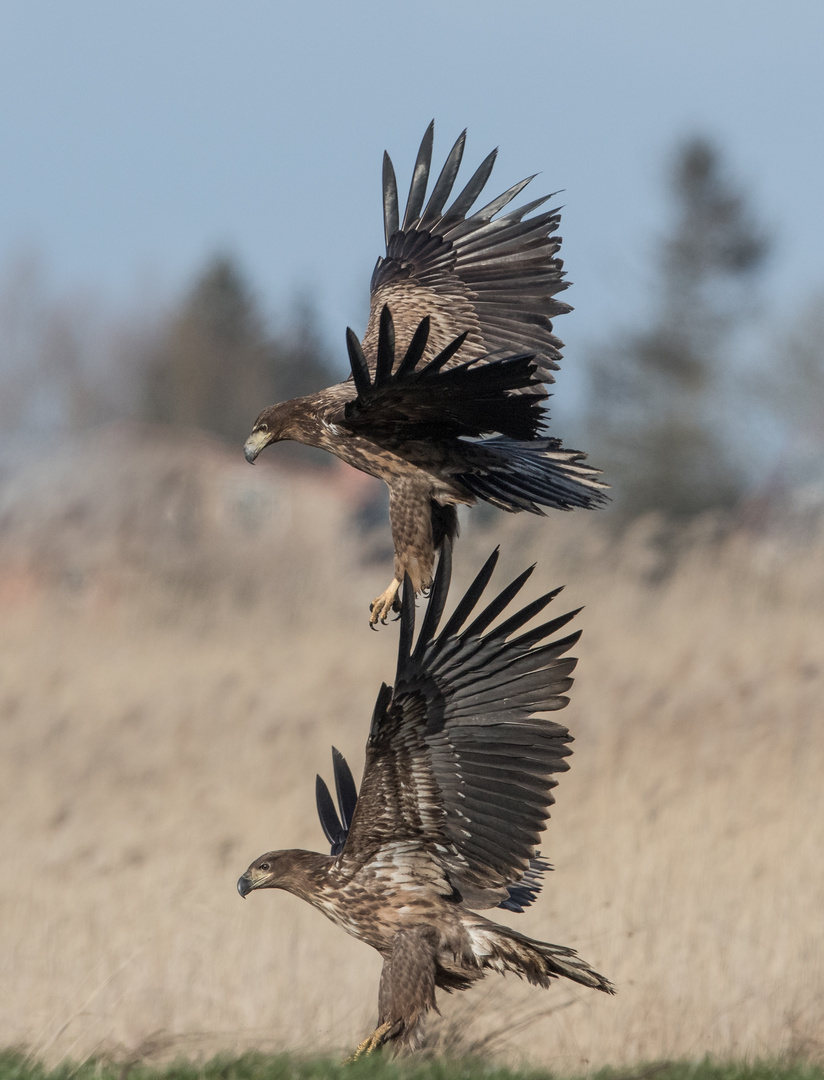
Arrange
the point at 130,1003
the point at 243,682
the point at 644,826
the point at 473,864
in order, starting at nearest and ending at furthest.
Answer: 1. the point at 473,864
2. the point at 130,1003
3. the point at 644,826
4. the point at 243,682

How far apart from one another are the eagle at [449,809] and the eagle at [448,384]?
0.24 metres

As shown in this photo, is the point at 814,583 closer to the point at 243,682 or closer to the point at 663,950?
the point at 243,682

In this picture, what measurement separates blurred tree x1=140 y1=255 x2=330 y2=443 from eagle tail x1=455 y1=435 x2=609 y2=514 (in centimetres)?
3585

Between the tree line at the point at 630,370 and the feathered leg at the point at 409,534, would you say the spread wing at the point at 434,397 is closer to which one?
the feathered leg at the point at 409,534

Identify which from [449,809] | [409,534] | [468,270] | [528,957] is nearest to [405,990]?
[528,957]

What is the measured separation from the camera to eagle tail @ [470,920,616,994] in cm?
425

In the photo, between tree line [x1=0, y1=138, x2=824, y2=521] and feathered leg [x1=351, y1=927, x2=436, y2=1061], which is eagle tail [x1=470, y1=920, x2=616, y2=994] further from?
tree line [x1=0, y1=138, x2=824, y2=521]

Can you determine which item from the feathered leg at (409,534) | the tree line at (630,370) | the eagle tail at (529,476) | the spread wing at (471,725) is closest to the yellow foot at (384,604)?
the feathered leg at (409,534)

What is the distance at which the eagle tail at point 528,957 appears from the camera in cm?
425

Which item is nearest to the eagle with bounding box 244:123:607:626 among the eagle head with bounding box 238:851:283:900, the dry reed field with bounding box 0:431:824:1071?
the eagle head with bounding box 238:851:283:900

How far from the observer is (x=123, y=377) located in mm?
42938

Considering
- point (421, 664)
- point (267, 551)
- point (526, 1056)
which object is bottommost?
point (526, 1056)

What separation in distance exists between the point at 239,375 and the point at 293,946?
36.3m

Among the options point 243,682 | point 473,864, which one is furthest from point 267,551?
point 473,864
